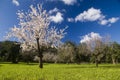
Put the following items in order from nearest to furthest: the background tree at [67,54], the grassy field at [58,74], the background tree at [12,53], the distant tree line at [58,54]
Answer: the grassy field at [58,74] < the background tree at [67,54] < the distant tree line at [58,54] < the background tree at [12,53]

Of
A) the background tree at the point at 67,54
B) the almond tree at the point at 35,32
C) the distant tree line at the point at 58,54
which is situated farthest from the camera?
the distant tree line at the point at 58,54

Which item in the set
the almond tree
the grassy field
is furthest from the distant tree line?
the grassy field

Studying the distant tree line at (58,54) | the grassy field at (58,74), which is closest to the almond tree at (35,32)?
the grassy field at (58,74)

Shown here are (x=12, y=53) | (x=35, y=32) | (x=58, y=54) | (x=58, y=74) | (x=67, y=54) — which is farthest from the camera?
(x=12, y=53)

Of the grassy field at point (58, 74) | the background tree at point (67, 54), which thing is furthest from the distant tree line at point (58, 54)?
the grassy field at point (58, 74)

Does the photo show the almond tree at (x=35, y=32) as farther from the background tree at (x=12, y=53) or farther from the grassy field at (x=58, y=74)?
the background tree at (x=12, y=53)

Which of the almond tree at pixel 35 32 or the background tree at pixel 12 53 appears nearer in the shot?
the almond tree at pixel 35 32

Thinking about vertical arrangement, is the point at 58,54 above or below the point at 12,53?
below

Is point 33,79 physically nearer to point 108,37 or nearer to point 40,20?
point 40,20

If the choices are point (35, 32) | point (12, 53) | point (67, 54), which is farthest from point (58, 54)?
point (35, 32)

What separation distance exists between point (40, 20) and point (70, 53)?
277 feet

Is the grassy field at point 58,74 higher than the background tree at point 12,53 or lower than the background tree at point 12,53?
lower

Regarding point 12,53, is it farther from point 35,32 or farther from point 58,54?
point 35,32

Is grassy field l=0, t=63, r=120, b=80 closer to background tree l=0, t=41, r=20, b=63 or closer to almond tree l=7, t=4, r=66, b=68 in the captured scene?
almond tree l=7, t=4, r=66, b=68
